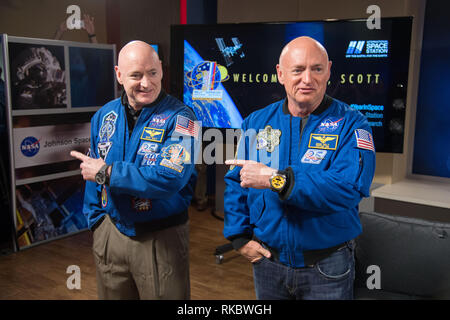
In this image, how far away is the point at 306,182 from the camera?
4.01 feet

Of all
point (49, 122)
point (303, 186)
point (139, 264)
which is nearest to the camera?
point (303, 186)

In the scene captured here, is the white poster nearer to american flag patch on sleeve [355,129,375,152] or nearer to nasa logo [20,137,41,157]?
nasa logo [20,137,41,157]

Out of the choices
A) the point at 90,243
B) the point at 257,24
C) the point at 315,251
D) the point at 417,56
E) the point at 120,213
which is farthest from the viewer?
the point at 90,243

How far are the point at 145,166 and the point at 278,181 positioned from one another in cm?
45

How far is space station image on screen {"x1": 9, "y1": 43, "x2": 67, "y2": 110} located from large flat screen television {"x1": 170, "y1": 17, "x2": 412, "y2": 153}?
109 centimetres

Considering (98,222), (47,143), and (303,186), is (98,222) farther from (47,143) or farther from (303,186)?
(47,143)

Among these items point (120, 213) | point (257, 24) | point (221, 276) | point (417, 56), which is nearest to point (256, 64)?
point (257, 24)

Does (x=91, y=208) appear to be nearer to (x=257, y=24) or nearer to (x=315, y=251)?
(x=315, y=251)

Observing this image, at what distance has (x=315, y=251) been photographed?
1.35 m

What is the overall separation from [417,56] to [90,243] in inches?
117

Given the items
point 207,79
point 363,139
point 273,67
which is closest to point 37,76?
point 207,79

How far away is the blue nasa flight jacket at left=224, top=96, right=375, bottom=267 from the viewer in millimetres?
1239

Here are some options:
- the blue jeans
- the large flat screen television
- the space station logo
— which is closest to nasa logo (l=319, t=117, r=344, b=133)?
the blue jeans
